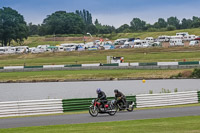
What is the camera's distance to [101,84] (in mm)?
55500

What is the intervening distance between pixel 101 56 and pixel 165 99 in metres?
58.5

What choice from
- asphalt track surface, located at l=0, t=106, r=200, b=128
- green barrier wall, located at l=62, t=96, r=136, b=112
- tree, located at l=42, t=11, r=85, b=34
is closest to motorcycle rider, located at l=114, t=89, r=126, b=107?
asphalt track surface, located at l=0, t=106, r=200, b=128

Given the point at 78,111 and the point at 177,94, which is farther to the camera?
the point at 177,94

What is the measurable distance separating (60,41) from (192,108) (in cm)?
11981

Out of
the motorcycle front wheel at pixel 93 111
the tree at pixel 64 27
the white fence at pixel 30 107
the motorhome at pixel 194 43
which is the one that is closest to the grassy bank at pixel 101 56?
the motorhome at pixel 194 43

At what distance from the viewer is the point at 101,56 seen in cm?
8831

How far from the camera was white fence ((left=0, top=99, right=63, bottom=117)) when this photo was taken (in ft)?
86.5

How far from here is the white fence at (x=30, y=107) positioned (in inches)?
1038

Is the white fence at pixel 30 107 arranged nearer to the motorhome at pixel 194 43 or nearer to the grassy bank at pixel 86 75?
the grassy bank at pixel 86 75

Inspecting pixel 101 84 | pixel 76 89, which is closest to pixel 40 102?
pixel 76 89

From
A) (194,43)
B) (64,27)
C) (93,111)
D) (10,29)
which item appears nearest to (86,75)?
(93,111)

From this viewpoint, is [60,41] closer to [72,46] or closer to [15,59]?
[72,46]

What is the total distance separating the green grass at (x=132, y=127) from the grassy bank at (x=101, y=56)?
51.3m

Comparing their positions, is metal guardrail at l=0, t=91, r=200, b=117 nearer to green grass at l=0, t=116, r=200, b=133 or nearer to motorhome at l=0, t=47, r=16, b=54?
green grass at l=0, t=116, r=200, b=133
